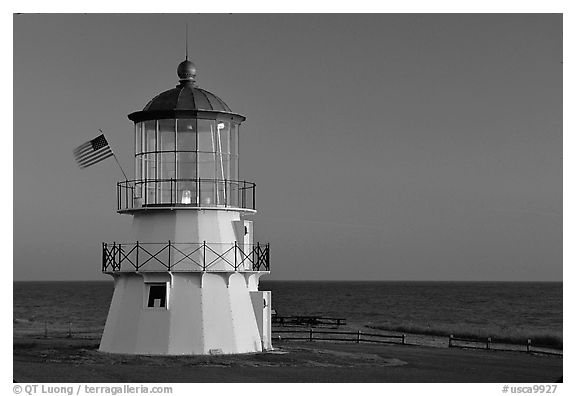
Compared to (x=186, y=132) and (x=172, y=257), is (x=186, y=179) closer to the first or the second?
(x=186, y=132)

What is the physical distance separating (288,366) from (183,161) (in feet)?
16.9

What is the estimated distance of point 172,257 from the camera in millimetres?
23703

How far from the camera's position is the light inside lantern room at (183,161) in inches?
938

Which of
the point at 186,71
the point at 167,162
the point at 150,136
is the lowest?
the point at 167,162

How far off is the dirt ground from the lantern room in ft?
11.5

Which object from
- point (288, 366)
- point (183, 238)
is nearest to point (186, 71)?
point (183, 238)

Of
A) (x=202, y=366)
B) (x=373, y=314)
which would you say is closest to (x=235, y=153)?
(x=202, y=366)

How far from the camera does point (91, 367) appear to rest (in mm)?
21750

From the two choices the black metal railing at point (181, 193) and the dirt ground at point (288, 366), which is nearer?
the dirt ground at point (288, 366)

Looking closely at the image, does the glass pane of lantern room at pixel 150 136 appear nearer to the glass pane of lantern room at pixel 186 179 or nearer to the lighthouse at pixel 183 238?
the lighthouse at pixel 183 238

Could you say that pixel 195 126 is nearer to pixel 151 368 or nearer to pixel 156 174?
pixel 156 174

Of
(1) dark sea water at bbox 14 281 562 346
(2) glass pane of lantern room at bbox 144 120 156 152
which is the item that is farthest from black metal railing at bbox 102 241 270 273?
(1) dark sea water at bbox 14 281 562 346

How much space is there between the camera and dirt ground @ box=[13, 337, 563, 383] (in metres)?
20.5

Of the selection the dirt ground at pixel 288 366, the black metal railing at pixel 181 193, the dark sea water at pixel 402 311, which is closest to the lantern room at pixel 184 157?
the black metal railing at pixel 181 193
